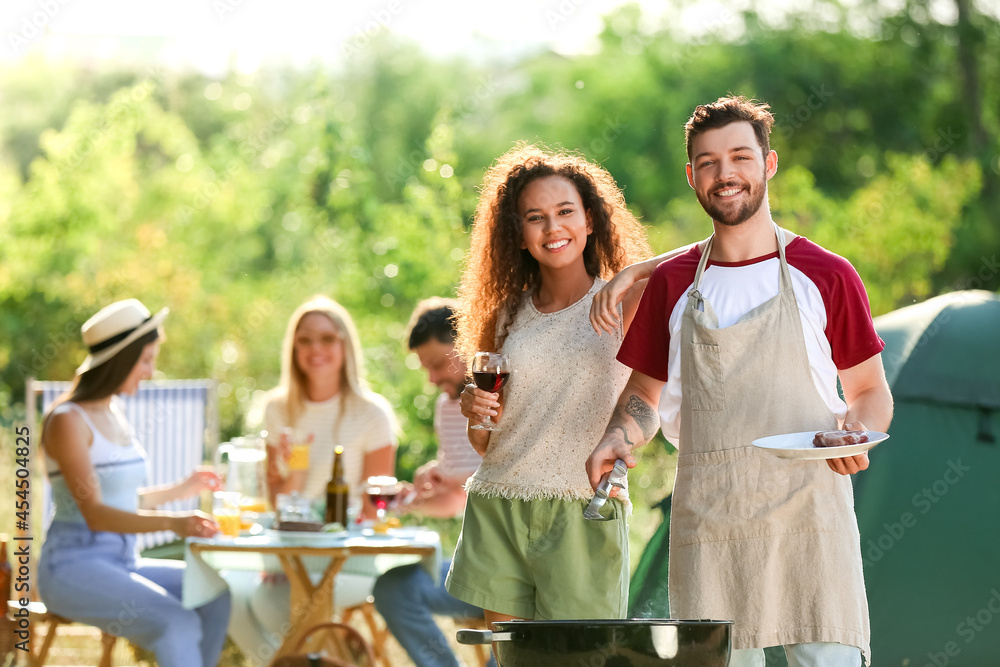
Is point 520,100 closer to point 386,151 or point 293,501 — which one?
point 386,151

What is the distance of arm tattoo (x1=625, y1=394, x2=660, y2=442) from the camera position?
2.38 meters

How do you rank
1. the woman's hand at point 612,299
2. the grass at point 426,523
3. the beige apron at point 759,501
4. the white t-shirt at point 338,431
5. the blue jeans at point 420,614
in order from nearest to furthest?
the beige apron at point 759,501, the woman's hand at point 612,299, the blue jeans at point 420,614, the white t-shirt at point 338,431, the grass at point 426,523

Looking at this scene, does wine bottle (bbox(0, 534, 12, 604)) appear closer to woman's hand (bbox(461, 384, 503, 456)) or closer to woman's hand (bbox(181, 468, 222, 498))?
woman's hand (bbox(181, 468, 222, 498))

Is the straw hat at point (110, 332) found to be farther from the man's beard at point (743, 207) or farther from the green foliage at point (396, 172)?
the man's beard at point (743, 207)

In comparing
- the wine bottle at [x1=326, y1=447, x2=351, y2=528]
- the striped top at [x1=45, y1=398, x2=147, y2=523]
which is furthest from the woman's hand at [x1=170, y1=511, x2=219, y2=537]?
the wine bottle at [x1=326, y1=447, x2=351, y2=528]

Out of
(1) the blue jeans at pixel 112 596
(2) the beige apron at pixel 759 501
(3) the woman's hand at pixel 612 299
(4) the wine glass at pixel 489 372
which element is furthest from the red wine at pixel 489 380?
(1) the blue jeans at pixel 112 596

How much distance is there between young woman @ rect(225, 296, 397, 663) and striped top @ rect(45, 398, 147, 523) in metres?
0.59

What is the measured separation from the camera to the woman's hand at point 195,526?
396cm

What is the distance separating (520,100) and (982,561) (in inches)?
939

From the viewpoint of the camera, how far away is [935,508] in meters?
4.06

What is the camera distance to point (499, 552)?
2.56 m

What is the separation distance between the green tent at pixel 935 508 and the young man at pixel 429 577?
2.61 ft

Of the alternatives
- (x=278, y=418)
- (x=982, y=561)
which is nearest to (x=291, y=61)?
(x=278, y=418)

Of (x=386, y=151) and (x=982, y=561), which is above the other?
(x=386, y=151)
